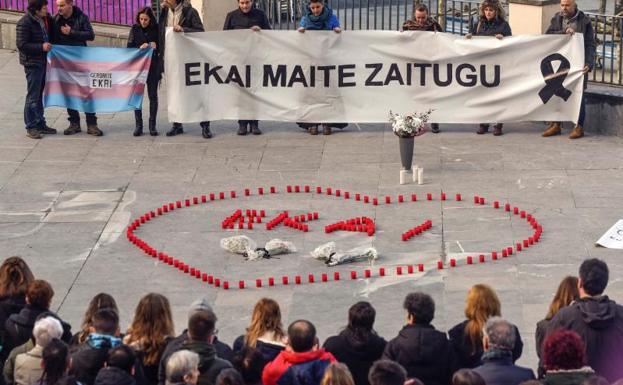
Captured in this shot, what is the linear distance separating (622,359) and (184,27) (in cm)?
1140

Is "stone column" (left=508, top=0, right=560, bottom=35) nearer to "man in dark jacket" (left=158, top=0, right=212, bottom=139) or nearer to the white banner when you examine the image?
the white banner

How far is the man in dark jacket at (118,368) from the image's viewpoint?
9.48 meters

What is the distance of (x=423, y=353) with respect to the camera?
1024 centimetres

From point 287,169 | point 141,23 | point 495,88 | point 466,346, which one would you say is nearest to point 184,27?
point 141,23

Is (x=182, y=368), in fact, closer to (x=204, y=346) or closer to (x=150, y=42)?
(x=204, y=346)

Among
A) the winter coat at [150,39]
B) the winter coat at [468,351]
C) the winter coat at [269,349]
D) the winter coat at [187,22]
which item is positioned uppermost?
the winter coat at [187,22]

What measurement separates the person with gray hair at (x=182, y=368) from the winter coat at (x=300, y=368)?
0.86m

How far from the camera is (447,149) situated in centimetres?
1977

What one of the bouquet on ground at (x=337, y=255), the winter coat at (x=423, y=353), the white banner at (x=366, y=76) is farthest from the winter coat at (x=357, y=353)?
the white banner at (x=366, y=76)

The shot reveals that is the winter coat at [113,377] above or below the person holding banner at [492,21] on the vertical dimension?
below

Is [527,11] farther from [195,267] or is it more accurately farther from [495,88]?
[195,267]

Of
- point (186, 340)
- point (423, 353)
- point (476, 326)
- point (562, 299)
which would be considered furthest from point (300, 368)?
point (562, 299)

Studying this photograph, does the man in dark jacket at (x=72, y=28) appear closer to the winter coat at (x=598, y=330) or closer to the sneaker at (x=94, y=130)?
the sneaker at (x=94, y=130)

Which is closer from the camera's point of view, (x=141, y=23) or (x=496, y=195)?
(x=496, y=195)
